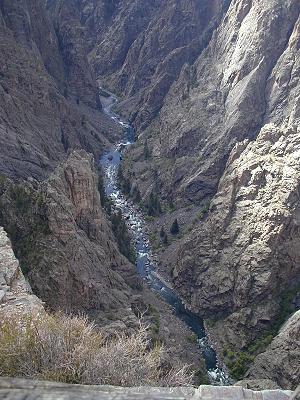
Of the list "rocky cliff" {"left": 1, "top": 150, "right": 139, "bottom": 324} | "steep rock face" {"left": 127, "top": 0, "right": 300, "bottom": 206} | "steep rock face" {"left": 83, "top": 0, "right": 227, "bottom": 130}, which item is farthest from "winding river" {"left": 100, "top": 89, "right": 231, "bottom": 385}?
"steep rock face" {"left": 83, "top": 0, "right": 227, "bottom": 130}

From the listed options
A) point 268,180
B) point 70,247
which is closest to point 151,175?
point 268,180

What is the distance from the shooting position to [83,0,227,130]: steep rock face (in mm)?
128000

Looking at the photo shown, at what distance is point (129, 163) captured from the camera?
336 ft

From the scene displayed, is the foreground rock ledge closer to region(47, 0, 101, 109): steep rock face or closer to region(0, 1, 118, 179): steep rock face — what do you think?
region(0, 1, 118, 179): steep rock face

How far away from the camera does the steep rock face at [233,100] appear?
272ft

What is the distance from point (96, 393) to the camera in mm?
10211

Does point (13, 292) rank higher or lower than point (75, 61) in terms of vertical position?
lower

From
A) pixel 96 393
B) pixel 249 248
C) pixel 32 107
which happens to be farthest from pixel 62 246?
pixel 32 107

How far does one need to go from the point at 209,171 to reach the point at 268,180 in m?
20.2

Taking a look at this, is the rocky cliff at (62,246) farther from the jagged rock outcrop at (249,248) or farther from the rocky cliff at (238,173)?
the rocky cliff at (238,173)

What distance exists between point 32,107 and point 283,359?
195 feet

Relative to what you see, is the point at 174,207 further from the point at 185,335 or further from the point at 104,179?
the point at 185,335

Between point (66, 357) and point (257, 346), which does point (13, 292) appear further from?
point (257, 346)

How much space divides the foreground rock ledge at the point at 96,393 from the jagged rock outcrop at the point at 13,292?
943 centimetres
